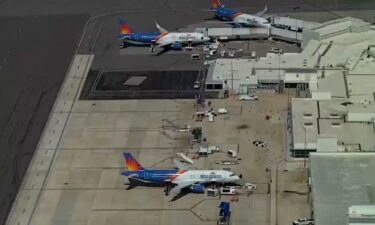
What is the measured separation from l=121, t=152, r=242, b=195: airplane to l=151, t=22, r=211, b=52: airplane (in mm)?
54104

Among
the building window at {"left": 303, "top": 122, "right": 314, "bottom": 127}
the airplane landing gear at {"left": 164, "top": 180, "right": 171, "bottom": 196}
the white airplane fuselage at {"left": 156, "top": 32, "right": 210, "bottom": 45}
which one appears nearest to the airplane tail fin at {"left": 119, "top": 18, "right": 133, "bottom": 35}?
the white airplane fuselage at {"left": 156, "top": 32, "right": 210, "bottom": 45}

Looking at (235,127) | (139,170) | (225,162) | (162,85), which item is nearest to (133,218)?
(139,170)

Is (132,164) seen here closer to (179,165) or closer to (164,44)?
(179,165)

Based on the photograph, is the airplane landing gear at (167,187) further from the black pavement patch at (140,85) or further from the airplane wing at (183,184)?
the black pavement patch at (140,85)

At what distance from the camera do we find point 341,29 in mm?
184500

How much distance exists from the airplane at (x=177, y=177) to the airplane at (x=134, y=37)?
183ft

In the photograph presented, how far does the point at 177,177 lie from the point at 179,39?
5788 centimetres

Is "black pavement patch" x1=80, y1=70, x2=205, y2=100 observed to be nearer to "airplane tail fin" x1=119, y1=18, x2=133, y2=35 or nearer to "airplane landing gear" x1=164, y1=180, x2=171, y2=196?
"airplane tail fin" x1=119, y1=18, x2=133, y2=35

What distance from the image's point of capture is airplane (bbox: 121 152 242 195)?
14212cm

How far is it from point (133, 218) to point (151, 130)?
93.4 feet

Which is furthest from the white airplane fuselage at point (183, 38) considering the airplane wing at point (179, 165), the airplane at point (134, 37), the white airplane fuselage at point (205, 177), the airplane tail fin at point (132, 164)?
the white airplane fuselage at point (205, 177)

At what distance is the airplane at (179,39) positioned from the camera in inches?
7589

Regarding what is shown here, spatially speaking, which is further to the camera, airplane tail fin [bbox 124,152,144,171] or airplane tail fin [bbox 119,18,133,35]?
airplane tail fin [bbox 119,18,133,35]

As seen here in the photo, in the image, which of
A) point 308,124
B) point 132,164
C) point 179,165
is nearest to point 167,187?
point 179,165
